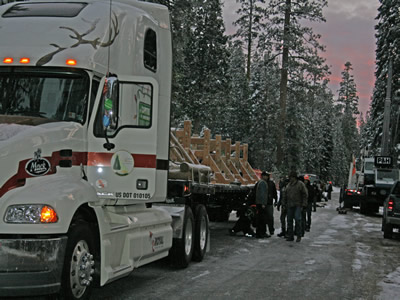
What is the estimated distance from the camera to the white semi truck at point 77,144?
4.99 meters

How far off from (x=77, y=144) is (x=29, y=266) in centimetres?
153

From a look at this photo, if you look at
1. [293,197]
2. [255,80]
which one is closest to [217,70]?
[255,80]

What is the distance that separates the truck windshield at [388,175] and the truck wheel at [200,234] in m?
18.3

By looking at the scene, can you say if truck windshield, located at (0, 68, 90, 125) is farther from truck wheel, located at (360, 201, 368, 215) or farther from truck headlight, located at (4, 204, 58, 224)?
truck wheel, located at (360, 201, 368, 215)

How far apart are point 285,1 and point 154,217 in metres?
32.5

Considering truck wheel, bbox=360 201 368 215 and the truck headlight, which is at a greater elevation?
the truck headlight

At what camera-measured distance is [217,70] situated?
3975 centimetres

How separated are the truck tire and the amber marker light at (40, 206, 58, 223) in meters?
3.81

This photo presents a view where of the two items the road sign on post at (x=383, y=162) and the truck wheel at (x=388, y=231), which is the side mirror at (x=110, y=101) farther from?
the road sign on post at (x=383, y=162)

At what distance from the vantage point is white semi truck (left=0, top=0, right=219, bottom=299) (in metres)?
4.99

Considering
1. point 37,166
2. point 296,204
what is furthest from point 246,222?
point 37,166

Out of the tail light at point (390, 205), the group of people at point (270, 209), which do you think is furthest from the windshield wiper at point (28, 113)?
the tail light at point (390, 205)

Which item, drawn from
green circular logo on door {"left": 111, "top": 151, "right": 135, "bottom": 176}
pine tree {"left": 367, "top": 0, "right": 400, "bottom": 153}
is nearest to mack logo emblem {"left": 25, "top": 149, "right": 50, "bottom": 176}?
green circular logo on door {"left": 111, "top": 151, "right": 135, "bottom": 176}

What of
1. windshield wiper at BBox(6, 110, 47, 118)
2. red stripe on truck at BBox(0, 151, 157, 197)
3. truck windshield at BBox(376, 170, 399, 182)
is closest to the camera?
red stripe on truck at BBox(0, 151, 157, 197)
